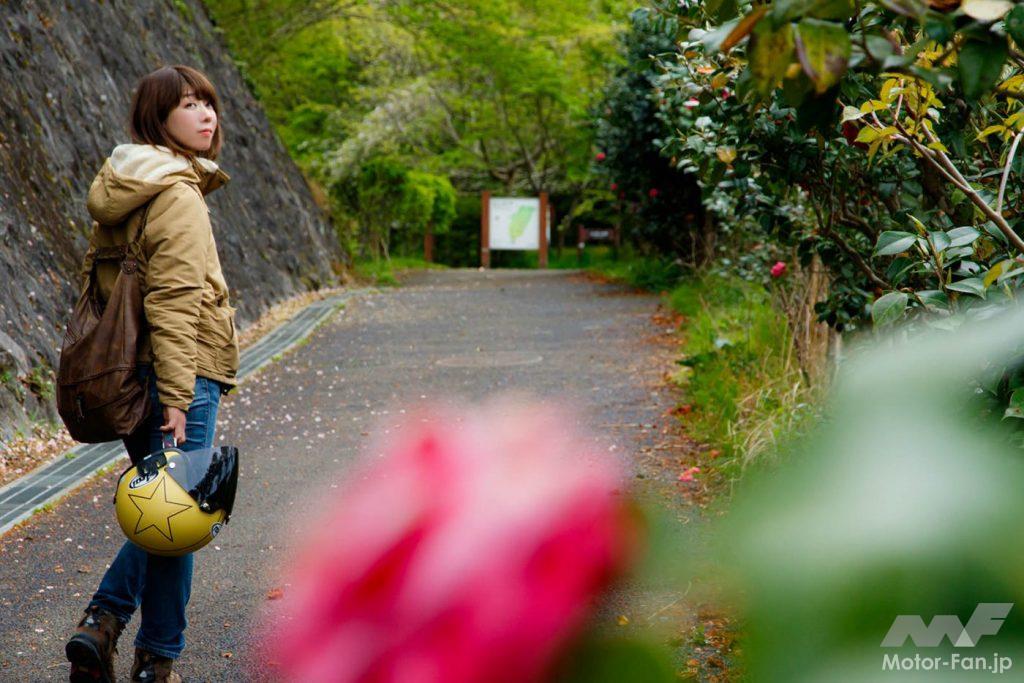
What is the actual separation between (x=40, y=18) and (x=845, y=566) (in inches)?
448

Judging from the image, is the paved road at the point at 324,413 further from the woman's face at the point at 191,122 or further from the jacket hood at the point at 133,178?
the woman's face at the point at 191,122

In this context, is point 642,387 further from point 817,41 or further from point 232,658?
point 817,41

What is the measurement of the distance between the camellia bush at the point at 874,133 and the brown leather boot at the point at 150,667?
2.37m

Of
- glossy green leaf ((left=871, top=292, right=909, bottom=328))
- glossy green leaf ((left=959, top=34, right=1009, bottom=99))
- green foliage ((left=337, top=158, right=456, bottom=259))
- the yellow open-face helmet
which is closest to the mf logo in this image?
glossy green leaf ((left=959, top=34, right=1009, bottom=99))

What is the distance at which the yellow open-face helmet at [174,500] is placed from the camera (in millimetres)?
3277

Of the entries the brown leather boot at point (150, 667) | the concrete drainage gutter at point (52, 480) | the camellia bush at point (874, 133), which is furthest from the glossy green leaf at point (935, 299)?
the concrete drainage gutter at point (52, 480)

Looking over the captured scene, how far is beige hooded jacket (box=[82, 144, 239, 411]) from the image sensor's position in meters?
3.59

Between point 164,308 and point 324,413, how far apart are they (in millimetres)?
5047

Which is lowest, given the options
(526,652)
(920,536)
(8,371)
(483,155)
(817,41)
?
(483,155)

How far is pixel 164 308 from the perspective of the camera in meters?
3.59

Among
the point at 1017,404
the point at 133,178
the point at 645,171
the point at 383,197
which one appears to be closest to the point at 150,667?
the point at 133,178

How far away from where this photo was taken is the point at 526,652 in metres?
0.77

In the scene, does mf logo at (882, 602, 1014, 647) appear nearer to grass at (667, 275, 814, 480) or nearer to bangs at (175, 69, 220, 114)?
bangs at (175, 69, 220, 114)

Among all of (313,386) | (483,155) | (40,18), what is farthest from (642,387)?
(483,155)
